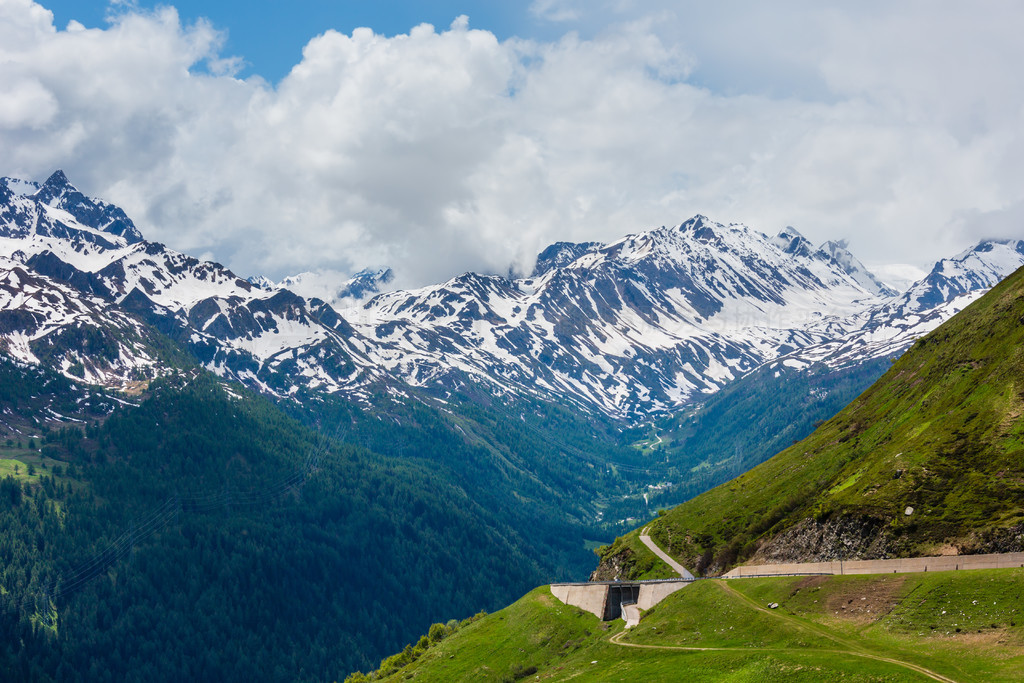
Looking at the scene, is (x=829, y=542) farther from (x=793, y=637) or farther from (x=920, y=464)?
(x=793, y=637)

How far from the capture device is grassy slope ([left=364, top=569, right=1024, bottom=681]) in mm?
82438

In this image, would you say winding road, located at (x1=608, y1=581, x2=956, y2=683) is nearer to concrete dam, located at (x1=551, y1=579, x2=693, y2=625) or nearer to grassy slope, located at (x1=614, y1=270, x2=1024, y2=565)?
concrete dam, located at (x1=551, y1=579, x2=693, y2=625)

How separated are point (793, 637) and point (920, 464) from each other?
52.6 meters

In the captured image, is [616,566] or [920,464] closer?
[920,464]

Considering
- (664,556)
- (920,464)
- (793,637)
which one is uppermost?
(920,464)

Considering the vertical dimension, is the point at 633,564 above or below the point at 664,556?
below

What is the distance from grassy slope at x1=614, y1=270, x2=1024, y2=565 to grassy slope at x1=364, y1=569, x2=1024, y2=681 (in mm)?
20155

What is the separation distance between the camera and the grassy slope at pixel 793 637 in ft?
270

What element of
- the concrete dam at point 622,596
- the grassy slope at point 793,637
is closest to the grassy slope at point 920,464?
the grassy slope at point 793,637

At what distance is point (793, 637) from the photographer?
317 ft

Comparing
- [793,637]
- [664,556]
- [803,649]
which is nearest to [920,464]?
[793,637]

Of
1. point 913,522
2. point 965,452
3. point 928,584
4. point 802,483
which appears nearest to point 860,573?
point 913,522

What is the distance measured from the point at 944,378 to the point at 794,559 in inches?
2242

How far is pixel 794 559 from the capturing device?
141 meters
